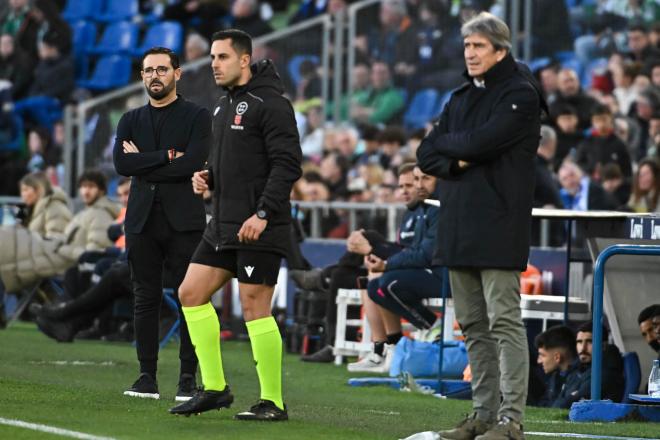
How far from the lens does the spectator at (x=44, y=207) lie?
695 inches

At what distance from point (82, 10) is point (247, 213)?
60.4 feet

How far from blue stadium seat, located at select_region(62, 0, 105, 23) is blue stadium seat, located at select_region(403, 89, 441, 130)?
8.09m

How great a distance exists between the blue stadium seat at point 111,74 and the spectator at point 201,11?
1079 mm

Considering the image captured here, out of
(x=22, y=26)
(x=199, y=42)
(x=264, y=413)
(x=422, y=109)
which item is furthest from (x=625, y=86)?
(x=22, y=26)

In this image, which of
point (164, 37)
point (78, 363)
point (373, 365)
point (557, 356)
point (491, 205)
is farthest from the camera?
point (164, 37)

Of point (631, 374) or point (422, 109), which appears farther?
point (422, 109)

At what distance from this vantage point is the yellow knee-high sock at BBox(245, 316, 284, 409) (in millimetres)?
8297

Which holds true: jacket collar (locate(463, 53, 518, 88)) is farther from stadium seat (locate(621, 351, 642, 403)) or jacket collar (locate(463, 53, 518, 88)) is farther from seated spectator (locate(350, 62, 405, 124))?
seated spectator (locate(350, 62, 405, 124))

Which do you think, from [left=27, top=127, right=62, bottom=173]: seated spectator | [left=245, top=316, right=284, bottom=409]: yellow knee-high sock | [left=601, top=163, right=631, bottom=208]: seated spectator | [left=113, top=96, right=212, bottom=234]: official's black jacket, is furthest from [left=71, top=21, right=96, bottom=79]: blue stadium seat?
[left=245, top=316, right=284, bottom=409]: yellow knee-high sock

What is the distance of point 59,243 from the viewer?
1694 cm

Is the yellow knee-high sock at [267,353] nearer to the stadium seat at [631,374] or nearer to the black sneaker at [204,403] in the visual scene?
the black sneaker at [204,403]

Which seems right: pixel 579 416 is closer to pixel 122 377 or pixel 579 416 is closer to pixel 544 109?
pixel 544 109

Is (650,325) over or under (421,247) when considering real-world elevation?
under

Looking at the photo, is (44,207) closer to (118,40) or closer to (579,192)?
(579,192)
